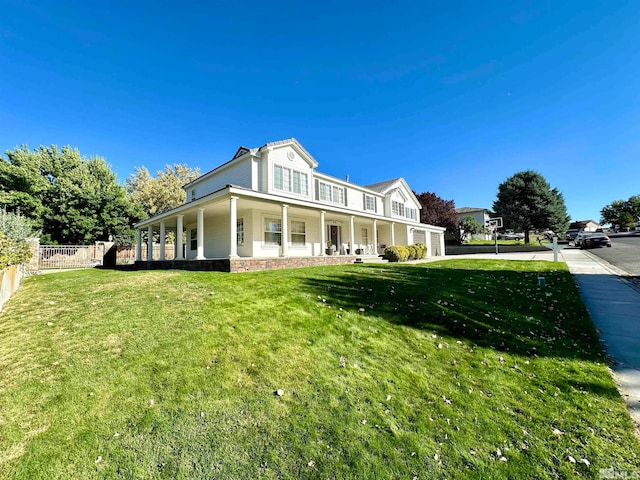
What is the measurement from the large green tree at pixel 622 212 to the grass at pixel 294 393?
8798cm

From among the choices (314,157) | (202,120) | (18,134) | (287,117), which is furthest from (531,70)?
(18,134)

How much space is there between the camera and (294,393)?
3.19 meters

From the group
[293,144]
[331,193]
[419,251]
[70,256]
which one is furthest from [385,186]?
[70,256]

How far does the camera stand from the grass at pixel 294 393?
7.73 feet

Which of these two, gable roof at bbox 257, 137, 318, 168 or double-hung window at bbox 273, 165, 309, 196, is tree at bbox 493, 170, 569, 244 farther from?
double-hung window at bbox 273, 165, 309, 196

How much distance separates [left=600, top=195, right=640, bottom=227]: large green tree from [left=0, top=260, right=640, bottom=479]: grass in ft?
289

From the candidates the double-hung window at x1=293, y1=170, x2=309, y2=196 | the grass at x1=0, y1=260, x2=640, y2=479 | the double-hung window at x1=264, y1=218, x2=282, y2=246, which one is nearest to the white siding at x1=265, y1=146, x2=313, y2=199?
the double-hung window at x1=293, y1=170, x2=309, y2=196

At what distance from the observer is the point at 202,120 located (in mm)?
19750

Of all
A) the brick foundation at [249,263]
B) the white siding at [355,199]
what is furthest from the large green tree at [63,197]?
the white siding at [355,199]

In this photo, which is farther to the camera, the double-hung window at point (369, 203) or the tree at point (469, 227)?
the tree at point (469, 227)

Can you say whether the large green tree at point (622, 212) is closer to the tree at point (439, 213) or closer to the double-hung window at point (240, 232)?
the tree at point (439, 213)

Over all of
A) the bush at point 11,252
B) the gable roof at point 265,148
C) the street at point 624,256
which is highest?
the gable roof at point 265,148

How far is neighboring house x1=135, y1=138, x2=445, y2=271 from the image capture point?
12531mm

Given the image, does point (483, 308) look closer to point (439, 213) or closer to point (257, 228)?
point (257, 228)
